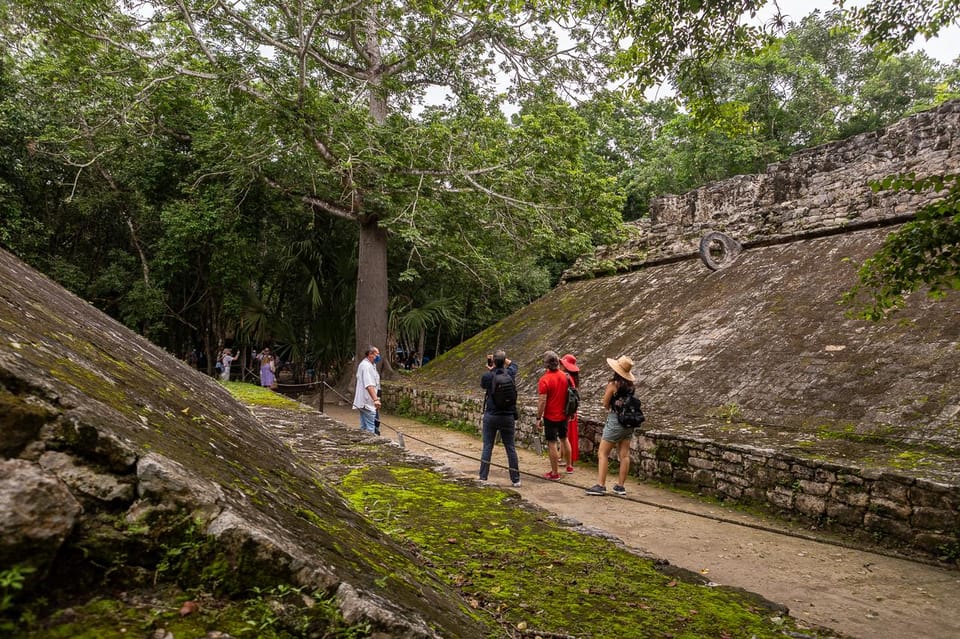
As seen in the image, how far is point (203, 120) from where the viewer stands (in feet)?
52.2

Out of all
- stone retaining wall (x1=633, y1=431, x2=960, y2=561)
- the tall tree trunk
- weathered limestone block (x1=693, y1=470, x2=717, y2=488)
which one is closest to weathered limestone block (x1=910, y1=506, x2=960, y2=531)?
stone retaining wall (x1=633, y1=431, x2=960, y2=561)

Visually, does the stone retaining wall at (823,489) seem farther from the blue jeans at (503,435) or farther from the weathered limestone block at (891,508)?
the blue jeans at (503,435)

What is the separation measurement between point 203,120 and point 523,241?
394 inches

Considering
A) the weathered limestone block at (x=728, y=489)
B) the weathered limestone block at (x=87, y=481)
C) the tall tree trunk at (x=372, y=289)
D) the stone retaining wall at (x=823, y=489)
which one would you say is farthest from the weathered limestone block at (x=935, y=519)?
the tall tree trunk at (x=372, y=289)

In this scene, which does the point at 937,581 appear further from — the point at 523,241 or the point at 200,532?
the point at 523,241

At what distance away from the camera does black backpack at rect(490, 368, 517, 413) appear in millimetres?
6508

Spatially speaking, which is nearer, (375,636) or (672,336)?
(375,636)

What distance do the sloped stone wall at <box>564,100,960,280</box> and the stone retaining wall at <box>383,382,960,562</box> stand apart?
5.19 meters

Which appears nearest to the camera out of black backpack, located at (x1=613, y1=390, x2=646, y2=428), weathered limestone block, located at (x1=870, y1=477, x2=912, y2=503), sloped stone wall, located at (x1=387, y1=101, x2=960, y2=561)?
weathered limestone block, located at (x1=870, y1=477, x2=912, y2=503)

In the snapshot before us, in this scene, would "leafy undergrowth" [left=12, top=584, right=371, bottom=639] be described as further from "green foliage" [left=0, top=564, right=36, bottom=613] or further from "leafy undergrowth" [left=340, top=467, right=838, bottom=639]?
"leafy undergrowth" [left=340, top=467, right=838, bottom=639]

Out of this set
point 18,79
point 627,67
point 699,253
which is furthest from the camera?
point 18,79

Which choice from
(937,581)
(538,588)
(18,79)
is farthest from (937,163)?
(18,79)

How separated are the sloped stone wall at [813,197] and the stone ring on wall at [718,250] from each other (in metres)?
0.26

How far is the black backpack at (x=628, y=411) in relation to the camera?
6.16 metres
